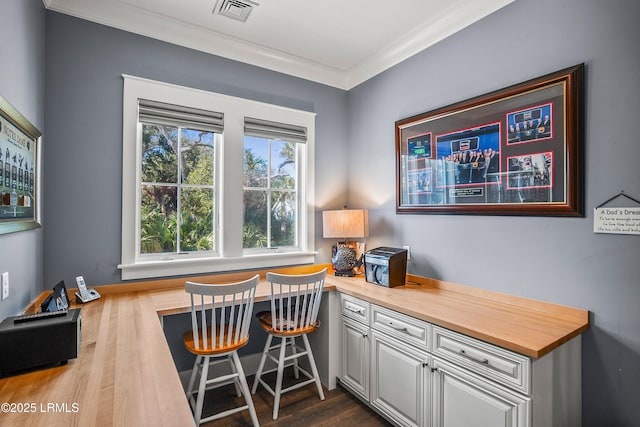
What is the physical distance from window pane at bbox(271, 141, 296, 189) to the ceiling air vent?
3.33ft

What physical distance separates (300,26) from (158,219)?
5.85 ft

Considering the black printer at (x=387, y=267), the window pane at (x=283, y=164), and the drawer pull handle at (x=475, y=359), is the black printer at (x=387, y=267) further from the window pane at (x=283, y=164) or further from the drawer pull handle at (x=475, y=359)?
the window pane at (x=283, y=164)

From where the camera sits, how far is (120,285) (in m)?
2.26

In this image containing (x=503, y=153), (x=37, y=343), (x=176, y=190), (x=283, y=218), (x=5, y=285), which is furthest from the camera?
(x=283, y=218)

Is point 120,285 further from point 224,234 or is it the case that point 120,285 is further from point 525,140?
point 525,140

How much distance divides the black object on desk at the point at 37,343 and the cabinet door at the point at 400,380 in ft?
5.27

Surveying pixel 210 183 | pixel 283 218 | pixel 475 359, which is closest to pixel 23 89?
pixel 210 183

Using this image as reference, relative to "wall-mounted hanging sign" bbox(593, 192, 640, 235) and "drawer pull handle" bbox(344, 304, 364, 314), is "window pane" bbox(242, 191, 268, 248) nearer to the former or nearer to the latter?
"drawer pull handle" bbox(344, 304, 364, 314)

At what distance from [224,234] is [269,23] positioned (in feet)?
5.32

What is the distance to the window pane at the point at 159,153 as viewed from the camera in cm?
241

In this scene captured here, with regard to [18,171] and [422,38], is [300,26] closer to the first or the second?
[422,38]

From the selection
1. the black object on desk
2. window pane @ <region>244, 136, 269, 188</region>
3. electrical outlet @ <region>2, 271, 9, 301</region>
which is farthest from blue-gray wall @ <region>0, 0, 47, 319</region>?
window pane @ <region>244, 136, 269, 188</region>

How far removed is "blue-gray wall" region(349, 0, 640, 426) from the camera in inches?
60.1

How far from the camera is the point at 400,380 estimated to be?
1956mm
